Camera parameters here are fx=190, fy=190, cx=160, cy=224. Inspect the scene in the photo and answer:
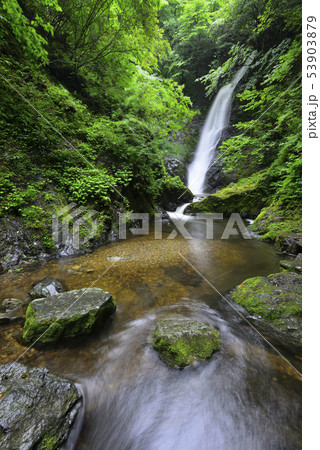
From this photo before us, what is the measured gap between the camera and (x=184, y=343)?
81.4 inches

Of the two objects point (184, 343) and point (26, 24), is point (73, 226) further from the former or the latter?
point (26, 24)

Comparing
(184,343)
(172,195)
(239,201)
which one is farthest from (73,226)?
(172,195)

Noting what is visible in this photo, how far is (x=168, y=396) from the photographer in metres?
1.76

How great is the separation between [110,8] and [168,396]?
790 cm

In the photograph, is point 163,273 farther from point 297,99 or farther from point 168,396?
point 297,99

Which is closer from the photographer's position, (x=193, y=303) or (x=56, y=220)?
(x=193, y=303)

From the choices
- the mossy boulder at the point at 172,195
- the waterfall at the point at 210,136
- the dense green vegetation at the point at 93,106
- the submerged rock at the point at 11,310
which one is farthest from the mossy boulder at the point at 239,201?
the submerged rock at the point at 11,310

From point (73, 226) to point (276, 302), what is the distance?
168 inches

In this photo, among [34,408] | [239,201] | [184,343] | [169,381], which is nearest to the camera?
[34,408]

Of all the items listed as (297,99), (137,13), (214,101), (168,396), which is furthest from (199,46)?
(168,396)

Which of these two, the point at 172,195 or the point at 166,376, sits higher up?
the point at 172,195

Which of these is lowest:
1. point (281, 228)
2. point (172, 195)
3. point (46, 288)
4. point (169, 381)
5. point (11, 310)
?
point (169, 381)

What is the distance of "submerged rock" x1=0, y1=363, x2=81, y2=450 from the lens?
1180mm

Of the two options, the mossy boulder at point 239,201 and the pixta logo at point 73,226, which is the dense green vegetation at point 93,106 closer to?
the pixta logo at point 73,226
